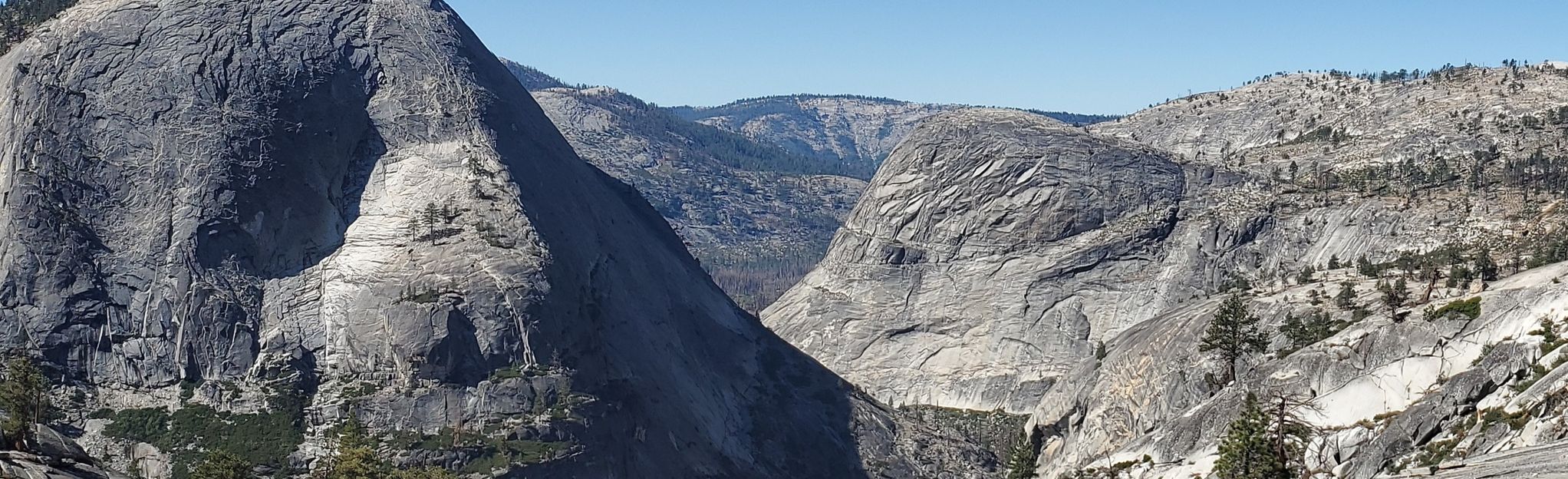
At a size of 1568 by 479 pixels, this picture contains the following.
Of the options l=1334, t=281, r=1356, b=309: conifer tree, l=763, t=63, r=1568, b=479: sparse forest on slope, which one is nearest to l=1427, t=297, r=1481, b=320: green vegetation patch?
l=763, t=63, r=1568, b=479: sparse forest on slope

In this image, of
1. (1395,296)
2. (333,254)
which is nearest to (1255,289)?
(1395,296)

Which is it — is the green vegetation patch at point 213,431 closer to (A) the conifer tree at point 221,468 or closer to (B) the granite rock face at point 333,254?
(B) the granite rock face at point 333,254

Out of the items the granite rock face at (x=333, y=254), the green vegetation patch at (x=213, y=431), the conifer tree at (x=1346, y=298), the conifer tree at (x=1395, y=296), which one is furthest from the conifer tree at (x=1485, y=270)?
the green vegetation patch at (x=213, y=431)

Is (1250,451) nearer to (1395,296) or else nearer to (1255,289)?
(1395,296)

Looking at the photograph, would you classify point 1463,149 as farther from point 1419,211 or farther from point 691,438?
point 691,438

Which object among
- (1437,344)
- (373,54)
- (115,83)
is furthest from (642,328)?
(1437,344)

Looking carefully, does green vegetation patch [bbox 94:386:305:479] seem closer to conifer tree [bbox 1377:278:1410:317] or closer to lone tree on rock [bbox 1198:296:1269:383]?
lone tree on rock [bbox 1198:296:1269:383]
